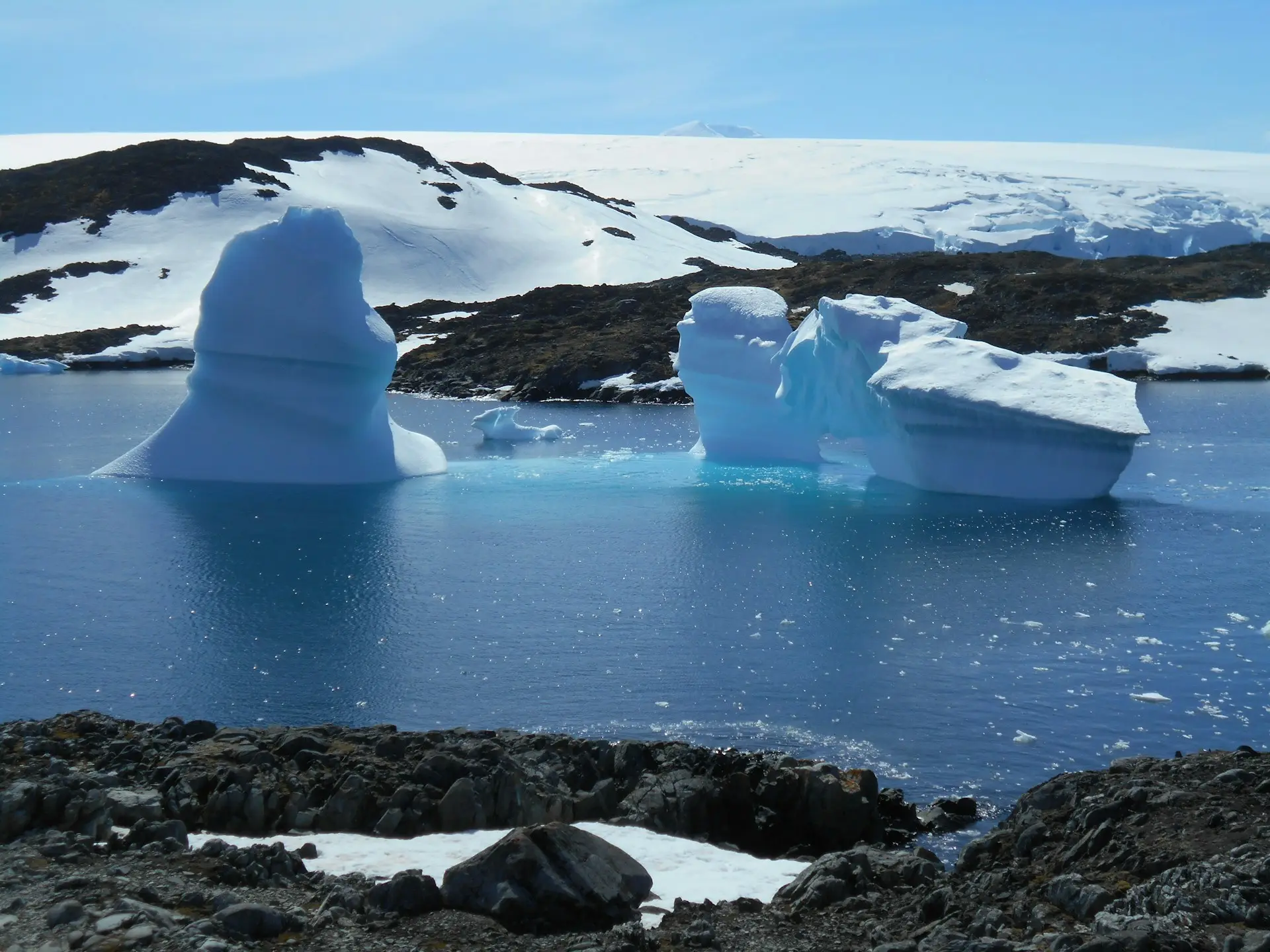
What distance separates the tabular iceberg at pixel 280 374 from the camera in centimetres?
2111

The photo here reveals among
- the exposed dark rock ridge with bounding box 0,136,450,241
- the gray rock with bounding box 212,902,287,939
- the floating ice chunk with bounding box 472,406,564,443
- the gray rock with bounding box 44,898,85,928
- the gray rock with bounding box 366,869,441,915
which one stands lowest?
the floating ice chunk with bounding box 472,406,564,443

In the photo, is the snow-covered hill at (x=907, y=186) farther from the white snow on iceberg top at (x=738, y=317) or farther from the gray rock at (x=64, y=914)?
the gray rock at (x=64, y=914)

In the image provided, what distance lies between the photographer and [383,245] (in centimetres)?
6188

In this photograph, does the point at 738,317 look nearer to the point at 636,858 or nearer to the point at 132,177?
the point at 636,858

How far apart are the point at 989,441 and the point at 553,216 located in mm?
52708

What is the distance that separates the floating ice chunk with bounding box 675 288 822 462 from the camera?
24.7m

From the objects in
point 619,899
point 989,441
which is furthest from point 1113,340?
point 619,899

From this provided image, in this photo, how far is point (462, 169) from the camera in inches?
2965

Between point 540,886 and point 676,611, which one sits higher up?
point 540,886

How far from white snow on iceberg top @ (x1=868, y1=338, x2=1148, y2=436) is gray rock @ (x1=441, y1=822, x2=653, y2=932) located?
A: 14.3m

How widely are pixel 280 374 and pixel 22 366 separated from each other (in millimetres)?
30175

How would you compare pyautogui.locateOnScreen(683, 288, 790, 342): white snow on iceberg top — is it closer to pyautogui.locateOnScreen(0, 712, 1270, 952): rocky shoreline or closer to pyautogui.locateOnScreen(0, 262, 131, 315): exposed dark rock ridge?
pyautogui.locateOnScreen(0, 712, 1270, 952): rocky shoreline

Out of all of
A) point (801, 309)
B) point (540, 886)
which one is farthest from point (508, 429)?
point (540, 886)

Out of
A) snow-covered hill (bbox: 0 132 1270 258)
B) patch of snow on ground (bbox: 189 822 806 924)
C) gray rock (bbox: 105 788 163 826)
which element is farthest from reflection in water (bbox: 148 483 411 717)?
snow-covered hill (bbox: 0 132 1270 258)
